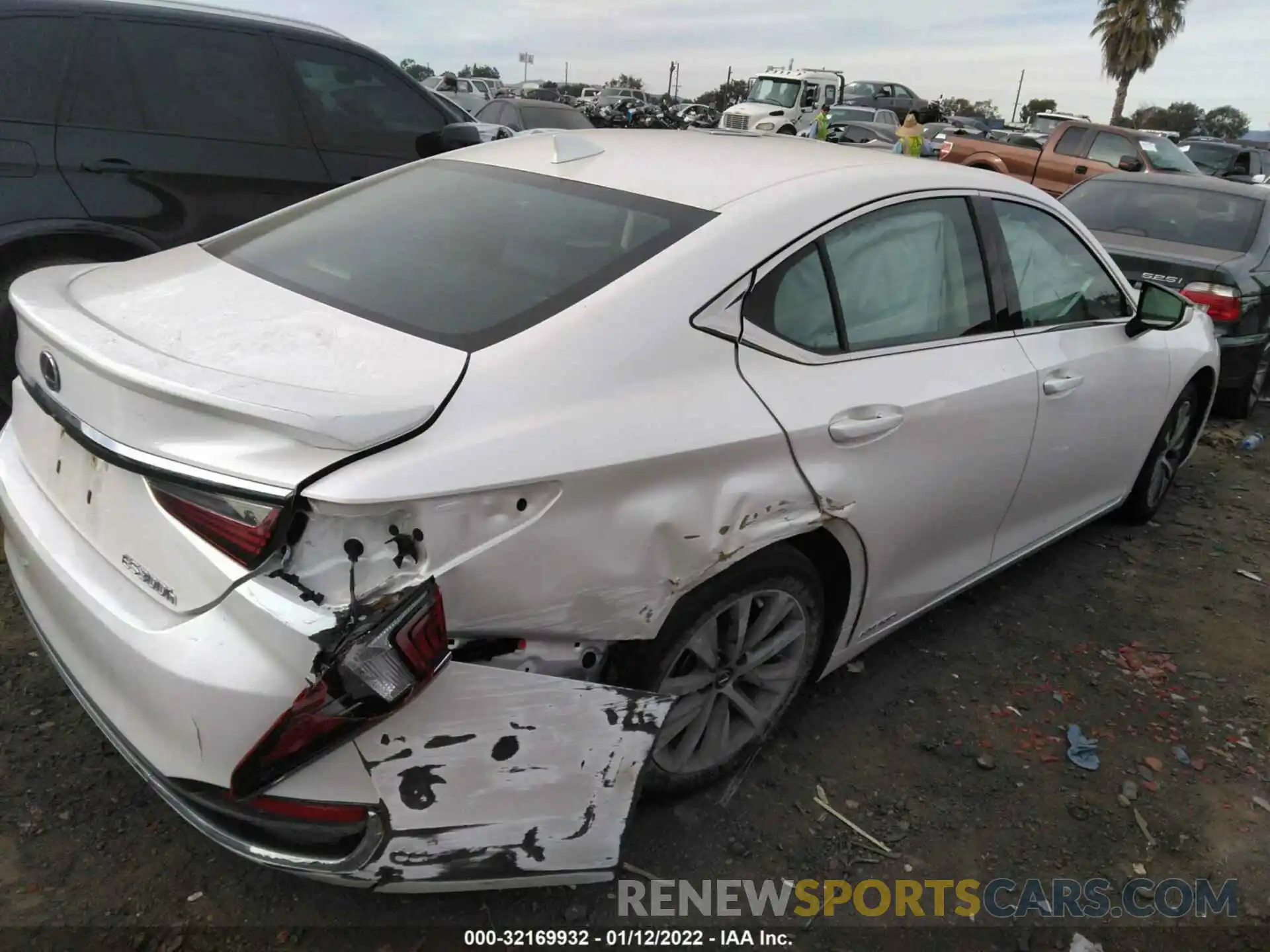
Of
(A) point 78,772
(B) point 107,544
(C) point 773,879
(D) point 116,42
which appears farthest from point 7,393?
(C) point 773,879

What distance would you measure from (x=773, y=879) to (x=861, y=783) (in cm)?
47

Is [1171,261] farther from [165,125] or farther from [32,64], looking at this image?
[32,64]

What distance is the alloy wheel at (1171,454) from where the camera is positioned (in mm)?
4371

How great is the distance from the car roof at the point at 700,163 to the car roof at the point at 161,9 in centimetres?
234

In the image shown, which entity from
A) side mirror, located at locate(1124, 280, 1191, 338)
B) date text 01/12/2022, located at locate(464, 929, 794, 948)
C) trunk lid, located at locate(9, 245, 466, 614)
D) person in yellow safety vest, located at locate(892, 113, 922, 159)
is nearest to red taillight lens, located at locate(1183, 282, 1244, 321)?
side mirror, located at locate(1124, 280, 1191, 338)

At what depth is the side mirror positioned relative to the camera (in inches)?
142

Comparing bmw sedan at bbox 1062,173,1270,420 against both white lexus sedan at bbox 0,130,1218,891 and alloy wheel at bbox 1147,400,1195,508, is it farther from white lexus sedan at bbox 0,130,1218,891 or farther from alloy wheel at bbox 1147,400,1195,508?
white lexus sedan at bbox 0,130,1218,891

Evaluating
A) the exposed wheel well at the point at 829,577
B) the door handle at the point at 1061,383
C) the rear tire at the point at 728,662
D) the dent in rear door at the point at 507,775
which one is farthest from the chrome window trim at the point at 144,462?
the door handle at the point at 1061,383

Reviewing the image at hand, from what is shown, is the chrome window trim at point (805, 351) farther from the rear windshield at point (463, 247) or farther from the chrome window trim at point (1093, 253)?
the chrome window trim at point (1093, 253)

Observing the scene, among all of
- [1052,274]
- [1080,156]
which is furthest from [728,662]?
[1080,156]

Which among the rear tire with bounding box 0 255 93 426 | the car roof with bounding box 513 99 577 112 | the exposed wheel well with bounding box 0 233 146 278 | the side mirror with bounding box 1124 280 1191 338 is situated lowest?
the rear tire with bounding box 0 255 93 426

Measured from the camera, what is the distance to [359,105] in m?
5.08

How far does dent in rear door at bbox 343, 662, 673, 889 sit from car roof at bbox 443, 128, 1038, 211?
1.24 metres

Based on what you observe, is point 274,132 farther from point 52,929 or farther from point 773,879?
point 773,879
